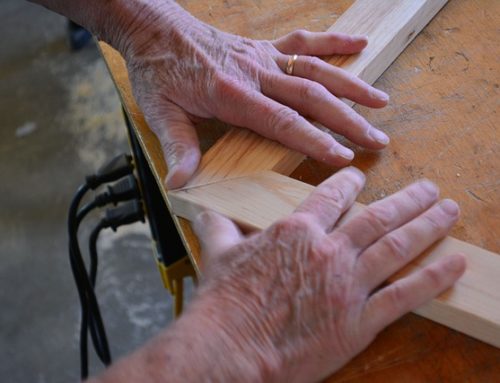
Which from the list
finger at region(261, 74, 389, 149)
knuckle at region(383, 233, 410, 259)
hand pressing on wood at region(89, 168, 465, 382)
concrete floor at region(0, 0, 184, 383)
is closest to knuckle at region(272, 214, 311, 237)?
hand pressing on wood at region(89, 168, 465, 382)

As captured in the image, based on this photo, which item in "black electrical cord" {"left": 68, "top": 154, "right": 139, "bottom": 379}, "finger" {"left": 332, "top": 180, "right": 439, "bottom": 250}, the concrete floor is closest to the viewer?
"finger" {"left": 332, "top": 180, "right": 439, "bottom": 250}

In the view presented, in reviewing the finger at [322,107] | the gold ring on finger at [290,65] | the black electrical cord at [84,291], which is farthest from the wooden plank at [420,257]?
the black electrical cord at [84,291]

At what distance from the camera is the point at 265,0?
4.11ft

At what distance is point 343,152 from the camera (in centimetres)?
92

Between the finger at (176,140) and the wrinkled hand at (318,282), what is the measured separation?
0.13 meters

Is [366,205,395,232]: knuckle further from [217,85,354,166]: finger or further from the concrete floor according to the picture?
the concrete floor

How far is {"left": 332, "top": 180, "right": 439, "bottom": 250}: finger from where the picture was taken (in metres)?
0.79

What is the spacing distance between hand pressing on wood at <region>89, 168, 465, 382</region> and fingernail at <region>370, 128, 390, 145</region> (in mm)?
151

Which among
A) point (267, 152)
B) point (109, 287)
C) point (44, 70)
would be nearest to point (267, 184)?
point (267, 152)

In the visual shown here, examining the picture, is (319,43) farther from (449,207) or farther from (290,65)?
(449,207)

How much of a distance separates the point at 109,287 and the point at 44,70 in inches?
53.4

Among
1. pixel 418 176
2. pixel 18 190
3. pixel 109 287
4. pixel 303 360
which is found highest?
pixel 418 176

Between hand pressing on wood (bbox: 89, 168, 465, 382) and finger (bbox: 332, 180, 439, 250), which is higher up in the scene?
finger (bbox: 332, 180, 439, 250)

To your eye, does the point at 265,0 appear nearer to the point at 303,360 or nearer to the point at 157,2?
the point at 157,2
